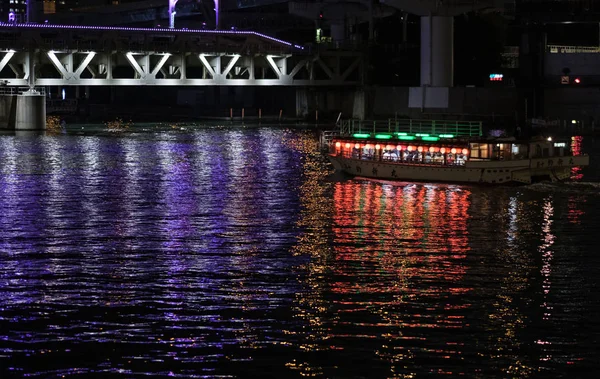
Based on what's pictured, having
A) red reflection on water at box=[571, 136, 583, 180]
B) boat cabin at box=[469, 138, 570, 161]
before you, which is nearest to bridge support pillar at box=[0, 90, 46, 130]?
red reflection on water at box=[571, 136, 583, 180]

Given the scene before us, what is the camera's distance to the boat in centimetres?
7088

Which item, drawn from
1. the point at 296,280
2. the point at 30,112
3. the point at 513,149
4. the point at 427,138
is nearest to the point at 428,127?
the point at 427,138

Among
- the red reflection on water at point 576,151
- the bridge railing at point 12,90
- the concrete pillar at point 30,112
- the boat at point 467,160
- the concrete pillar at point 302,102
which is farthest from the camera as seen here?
the concrete pillar at point 302,102

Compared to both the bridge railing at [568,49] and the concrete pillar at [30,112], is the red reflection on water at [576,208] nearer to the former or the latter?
the concrete pillar at [30,112]

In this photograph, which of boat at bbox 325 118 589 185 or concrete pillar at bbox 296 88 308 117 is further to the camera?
concrete pillar at bbox 296 88 308 117

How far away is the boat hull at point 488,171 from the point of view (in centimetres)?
7069

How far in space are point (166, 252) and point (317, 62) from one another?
106977 mm

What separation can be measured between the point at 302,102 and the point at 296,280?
120m

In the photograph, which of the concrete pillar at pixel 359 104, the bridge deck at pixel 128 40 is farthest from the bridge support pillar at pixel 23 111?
the concrete pillar at pixel 359 104

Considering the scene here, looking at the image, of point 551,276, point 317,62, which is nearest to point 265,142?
point 317,62

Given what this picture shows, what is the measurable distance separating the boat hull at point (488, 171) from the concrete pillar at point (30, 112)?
53.6 m

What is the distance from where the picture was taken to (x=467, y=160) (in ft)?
236

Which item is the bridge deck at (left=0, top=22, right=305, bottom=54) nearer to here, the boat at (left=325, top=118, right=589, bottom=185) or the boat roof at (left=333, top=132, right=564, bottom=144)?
the boat roof at (left=333, top=132, right=564, bottom=144)

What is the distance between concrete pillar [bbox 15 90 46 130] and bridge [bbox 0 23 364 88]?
148 inches
